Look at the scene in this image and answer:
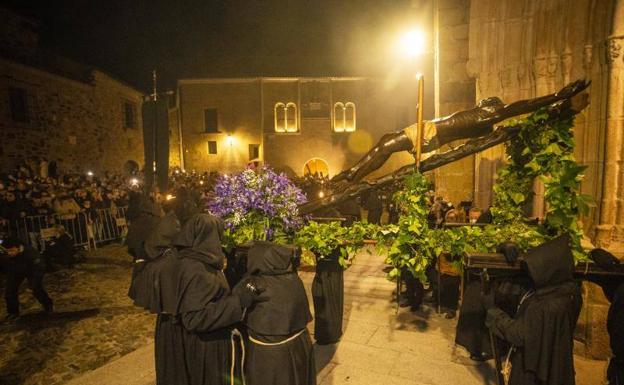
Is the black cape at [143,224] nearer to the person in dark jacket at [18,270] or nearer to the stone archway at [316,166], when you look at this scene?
the person in dark jacket at [18,270]

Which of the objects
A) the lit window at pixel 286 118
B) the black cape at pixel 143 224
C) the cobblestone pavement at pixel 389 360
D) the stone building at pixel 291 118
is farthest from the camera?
the lit window at pixel 286 118

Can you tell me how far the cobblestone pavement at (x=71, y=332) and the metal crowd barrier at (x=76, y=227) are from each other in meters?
1.53

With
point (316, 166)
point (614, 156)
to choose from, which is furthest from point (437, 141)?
point (316, 166)

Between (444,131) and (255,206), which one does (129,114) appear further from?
(444,131)

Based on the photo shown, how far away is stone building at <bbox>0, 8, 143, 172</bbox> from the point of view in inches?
635

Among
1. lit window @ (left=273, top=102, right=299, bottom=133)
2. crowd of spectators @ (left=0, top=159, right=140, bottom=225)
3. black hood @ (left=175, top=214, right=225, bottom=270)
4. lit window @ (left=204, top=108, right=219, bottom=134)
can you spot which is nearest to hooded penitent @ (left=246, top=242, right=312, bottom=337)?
black hood @ (left=175, top=214, right=225, bottom=270)

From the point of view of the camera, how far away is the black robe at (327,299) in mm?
5137

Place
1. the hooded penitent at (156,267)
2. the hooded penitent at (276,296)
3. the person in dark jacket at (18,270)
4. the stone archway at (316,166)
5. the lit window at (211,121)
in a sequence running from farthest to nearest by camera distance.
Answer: the lit window at (211,121) → the stone archway at (316,166) → the person in dark jacket at (18,270) → the hooded penitent at (156,267) → the hooded penitent at (276,296)

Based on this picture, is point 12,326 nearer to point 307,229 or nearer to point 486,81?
point 307,229

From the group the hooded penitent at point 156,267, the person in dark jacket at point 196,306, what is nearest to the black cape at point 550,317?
the person in dark jacket at point 196,306

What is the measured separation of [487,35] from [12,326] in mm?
10649

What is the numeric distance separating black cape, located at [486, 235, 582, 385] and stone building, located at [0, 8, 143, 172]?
66.8 feet

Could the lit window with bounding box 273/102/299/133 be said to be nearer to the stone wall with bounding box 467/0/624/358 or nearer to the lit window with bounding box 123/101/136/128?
the lit window with bounding box 123/101/136/128

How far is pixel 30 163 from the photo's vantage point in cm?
1666
